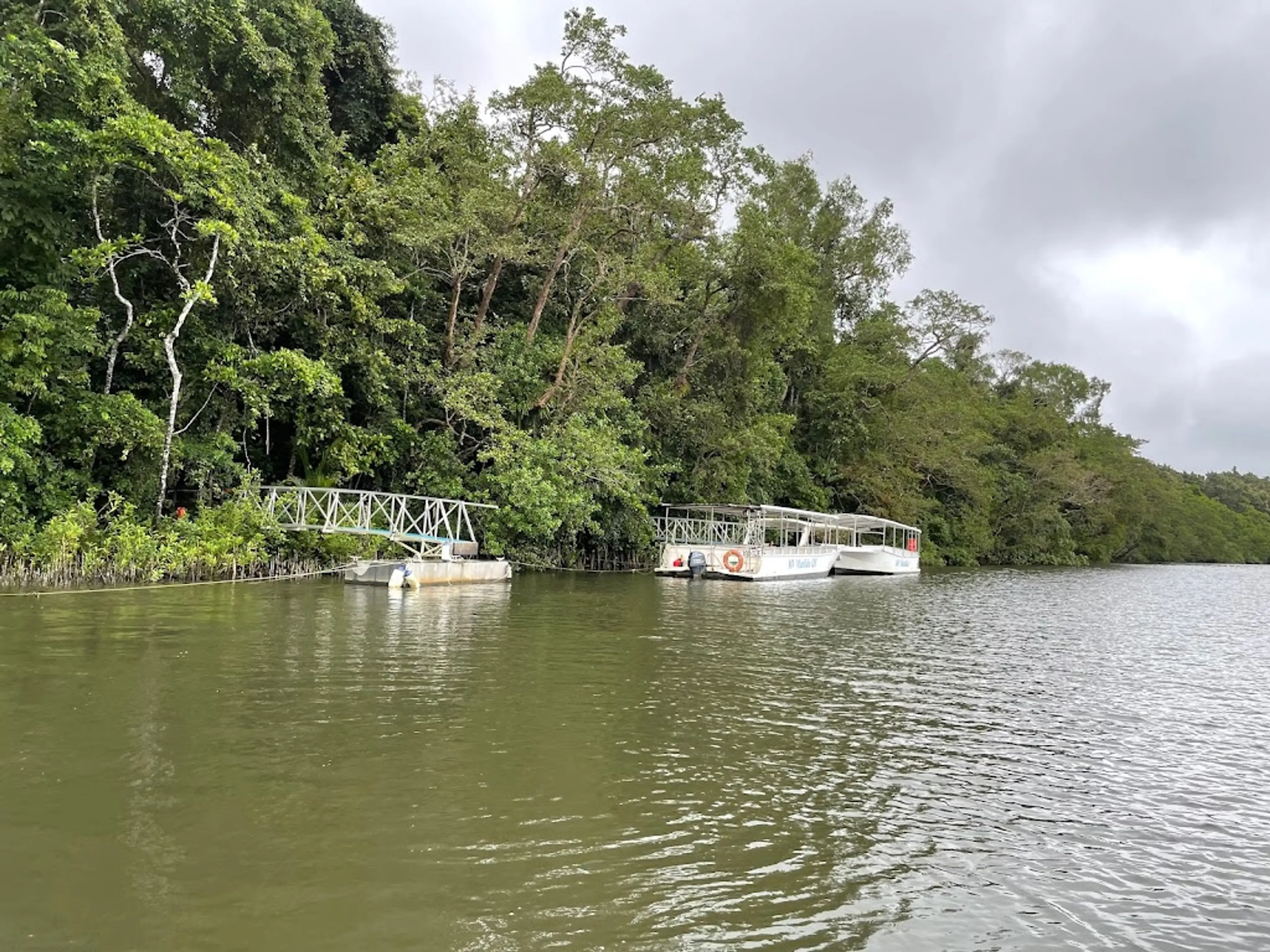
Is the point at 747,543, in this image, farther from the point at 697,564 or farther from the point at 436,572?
the point at 436,572

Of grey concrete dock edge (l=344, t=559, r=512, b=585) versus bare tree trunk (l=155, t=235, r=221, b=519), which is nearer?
bare tree trunk (l=155, t=235, r=221, b=519)

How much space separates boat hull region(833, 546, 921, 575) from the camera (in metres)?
40.1

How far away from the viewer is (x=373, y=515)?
24.0 meters

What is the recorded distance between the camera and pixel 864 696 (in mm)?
10734

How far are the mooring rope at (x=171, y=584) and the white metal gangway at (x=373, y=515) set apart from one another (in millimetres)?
1250

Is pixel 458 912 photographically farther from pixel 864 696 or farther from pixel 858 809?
pixel 864 696

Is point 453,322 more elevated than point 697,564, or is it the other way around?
point 453,322

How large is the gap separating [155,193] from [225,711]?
18577 millimetres

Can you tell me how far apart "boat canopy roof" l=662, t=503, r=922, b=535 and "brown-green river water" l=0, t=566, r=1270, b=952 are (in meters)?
19.3

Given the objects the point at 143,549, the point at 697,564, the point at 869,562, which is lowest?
the point at 869,562

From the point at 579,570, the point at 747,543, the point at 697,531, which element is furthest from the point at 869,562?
the point at 579,570

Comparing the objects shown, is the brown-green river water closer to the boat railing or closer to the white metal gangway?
the white metal gangway

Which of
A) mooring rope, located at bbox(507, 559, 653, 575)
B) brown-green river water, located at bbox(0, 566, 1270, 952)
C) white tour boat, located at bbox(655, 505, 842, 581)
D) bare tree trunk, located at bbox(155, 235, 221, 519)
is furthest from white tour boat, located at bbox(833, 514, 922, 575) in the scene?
bare tree trunk, located at bbox(155, 235, 221, 519)

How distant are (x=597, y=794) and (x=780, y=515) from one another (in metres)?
28.9
